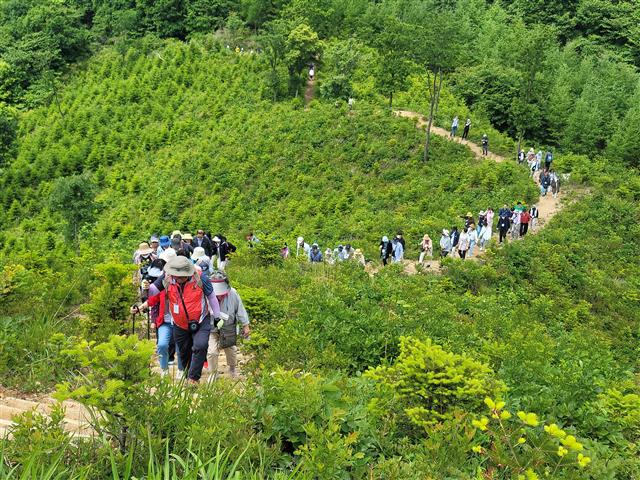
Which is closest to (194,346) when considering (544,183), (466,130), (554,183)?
(544,183)

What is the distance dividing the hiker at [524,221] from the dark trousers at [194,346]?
1465 centimetres

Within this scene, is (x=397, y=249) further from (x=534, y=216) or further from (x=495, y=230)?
(x=534, y=216)

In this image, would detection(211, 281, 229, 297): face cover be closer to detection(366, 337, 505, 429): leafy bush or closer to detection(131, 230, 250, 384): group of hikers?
detection(131, 230, 250, 384): group of hikers

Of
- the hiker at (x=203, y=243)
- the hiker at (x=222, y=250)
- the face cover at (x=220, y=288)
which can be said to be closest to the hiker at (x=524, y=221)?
the hiker at (x=222, y=250)

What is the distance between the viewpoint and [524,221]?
18.0 m

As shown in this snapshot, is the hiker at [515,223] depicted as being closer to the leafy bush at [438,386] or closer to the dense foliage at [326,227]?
the dense foliage at [326,227]

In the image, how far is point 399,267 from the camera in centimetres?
1396

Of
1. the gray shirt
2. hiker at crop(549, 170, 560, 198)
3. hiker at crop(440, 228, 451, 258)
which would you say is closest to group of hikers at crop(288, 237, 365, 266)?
hiker at crop(440, 228, 451, 258)

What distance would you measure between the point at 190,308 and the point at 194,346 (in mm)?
381

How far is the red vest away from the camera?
17.0 feet

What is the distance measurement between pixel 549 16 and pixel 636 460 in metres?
50.4

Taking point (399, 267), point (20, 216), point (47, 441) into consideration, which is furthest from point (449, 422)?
point (20, 216)

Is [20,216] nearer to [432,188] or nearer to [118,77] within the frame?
[118,77]

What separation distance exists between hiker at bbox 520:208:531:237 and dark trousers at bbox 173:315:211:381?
14.6m
